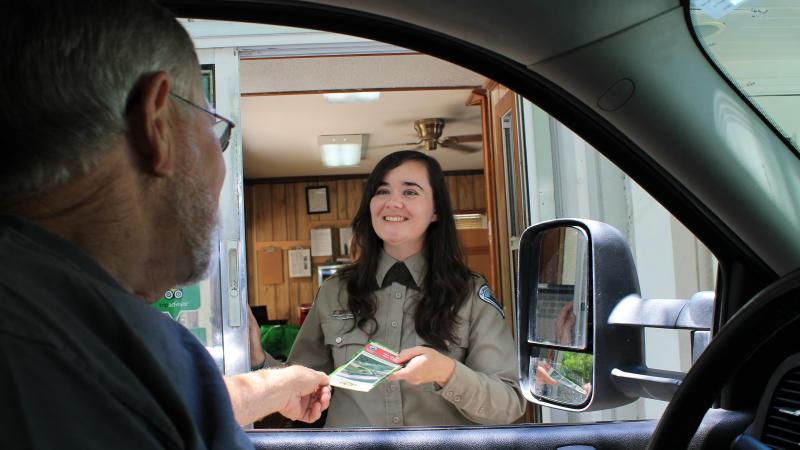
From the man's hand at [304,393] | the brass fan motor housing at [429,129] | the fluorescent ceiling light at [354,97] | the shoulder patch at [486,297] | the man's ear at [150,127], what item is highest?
the fluorescent ceiling light at [354,97]

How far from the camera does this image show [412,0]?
984 mm

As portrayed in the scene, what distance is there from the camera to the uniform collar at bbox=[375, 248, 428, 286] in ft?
6.48

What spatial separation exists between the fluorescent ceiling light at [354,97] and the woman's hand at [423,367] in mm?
3490

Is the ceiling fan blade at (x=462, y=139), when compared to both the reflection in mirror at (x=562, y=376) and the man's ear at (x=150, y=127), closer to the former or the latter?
the reflection in mirror at (x=562, y=376)

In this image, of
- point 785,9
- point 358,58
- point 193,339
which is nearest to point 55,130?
point 193,339

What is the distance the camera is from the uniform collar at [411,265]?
1.98 meters

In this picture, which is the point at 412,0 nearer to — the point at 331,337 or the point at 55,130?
the point at 55,130

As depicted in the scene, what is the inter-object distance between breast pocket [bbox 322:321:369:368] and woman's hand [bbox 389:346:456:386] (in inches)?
10.4

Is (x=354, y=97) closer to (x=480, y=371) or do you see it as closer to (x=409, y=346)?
(x=409, y=346)

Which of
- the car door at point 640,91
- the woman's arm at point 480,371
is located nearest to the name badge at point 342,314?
the woman's arm at point 480,371

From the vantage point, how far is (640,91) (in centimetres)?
90

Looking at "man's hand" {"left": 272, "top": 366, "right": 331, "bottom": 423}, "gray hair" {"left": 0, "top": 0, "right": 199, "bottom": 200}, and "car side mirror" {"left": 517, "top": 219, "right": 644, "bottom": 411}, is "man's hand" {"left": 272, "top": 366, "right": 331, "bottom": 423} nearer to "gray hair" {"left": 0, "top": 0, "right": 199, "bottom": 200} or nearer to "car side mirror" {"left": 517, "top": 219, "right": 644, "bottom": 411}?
"car side mirror" {"left": 517, "top": 219, "right": 644, "bottom": 411}

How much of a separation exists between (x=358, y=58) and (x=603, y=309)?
8.94ft

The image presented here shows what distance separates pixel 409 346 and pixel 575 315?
86 centimetres
